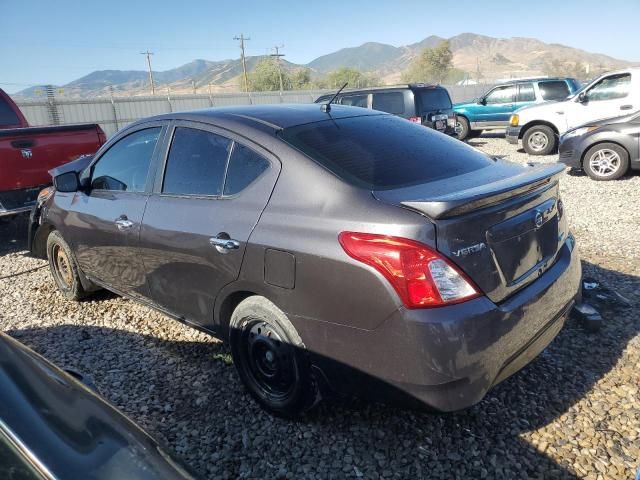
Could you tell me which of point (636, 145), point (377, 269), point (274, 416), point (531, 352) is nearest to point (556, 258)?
point (531, 352)

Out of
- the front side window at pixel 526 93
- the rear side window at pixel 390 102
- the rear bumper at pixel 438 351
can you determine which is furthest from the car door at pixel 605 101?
the rear bumper at pixel 438 351

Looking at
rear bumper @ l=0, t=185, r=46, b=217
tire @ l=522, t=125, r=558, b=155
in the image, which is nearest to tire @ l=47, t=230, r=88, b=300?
rear bumper @ l=0, t=185, r=46, b=217

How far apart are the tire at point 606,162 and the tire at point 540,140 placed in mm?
3339

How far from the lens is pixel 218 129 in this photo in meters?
2.86

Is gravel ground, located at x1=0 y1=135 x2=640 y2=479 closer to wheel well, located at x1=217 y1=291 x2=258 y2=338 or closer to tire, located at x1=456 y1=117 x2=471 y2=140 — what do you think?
wheel well, located at x1=217 y1=291 x2=258 y2=338

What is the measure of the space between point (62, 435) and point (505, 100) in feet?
53.1

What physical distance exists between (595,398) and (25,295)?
5.02 metres

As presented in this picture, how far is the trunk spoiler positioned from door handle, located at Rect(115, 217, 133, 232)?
194 cm

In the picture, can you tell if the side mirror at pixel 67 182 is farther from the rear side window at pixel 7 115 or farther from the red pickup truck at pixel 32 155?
the rear side window at pixel 7 115

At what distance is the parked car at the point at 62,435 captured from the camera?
113 centimetres

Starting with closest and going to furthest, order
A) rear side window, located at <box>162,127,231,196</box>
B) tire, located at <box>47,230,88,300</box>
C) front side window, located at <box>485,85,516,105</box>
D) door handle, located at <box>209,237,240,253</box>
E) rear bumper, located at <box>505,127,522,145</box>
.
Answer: door handle, located at <box>209,237,240,253</box>, rear side window, located at <box>162,127,231,196</box>, tire, located at <box>47,230,88,300</box>, rear bumper, located at <box>505,127,522,145</box>, front side window, located at <box>485,85,516,105</box>

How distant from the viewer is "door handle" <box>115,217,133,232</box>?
3312 mm

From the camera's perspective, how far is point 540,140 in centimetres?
1190

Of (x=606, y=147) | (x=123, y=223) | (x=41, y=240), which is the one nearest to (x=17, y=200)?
(x=41, y=240)
